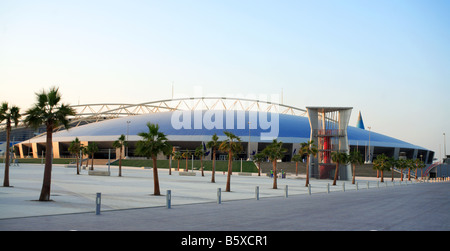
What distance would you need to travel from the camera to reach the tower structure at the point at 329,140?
79.1m

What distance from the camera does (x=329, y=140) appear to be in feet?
264

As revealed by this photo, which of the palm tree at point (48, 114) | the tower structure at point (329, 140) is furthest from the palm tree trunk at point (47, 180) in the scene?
the tower structure at point (329, 140)

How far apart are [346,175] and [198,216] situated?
65.8 metres

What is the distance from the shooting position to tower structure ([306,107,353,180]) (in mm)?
79125

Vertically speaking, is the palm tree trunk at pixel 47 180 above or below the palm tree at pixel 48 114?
below

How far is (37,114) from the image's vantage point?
26531 mm

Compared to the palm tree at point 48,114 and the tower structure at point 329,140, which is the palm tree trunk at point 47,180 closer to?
the palm tree at point 48,114

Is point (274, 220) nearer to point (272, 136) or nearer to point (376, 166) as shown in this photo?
point (376, 166)

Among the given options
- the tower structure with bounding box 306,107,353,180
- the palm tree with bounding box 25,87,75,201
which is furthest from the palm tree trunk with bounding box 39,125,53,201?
the tower structure with bounding box 306,107,353,180
